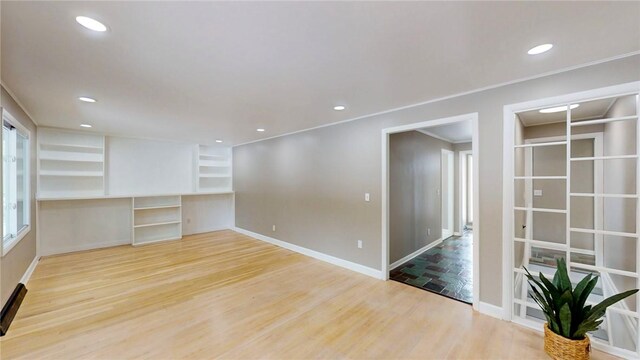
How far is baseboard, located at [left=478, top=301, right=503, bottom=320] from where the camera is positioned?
2.57 m

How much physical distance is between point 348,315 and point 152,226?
5.27 meters

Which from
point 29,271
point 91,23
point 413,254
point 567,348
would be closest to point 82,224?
point 29,271

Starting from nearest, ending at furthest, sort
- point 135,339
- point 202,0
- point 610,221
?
1. point 202,0
2. point 135,339
3. point 610,221

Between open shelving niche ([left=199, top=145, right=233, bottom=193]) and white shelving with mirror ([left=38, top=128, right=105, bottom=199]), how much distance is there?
1946mm

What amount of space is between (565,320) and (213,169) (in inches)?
281

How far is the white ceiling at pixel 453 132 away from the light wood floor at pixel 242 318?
289 cm

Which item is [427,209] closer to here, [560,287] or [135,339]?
[560,287]

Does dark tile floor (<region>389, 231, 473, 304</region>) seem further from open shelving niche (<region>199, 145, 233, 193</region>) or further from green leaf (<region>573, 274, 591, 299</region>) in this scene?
open shelving niche (<region>199, 145, 233, 193</region>)

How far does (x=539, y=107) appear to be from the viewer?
2344 mm

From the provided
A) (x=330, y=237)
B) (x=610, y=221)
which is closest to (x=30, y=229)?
(x=330, y=237)

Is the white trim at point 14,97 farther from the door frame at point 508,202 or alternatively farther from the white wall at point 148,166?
the door frame at point 508,202

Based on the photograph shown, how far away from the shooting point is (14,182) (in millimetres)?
3133

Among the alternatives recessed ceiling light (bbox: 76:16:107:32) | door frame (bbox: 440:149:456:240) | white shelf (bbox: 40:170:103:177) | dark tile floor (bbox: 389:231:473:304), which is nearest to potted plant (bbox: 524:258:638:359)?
dark tile floor (bbox: 389:231:473:304)

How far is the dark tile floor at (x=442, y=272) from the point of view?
129 inches
